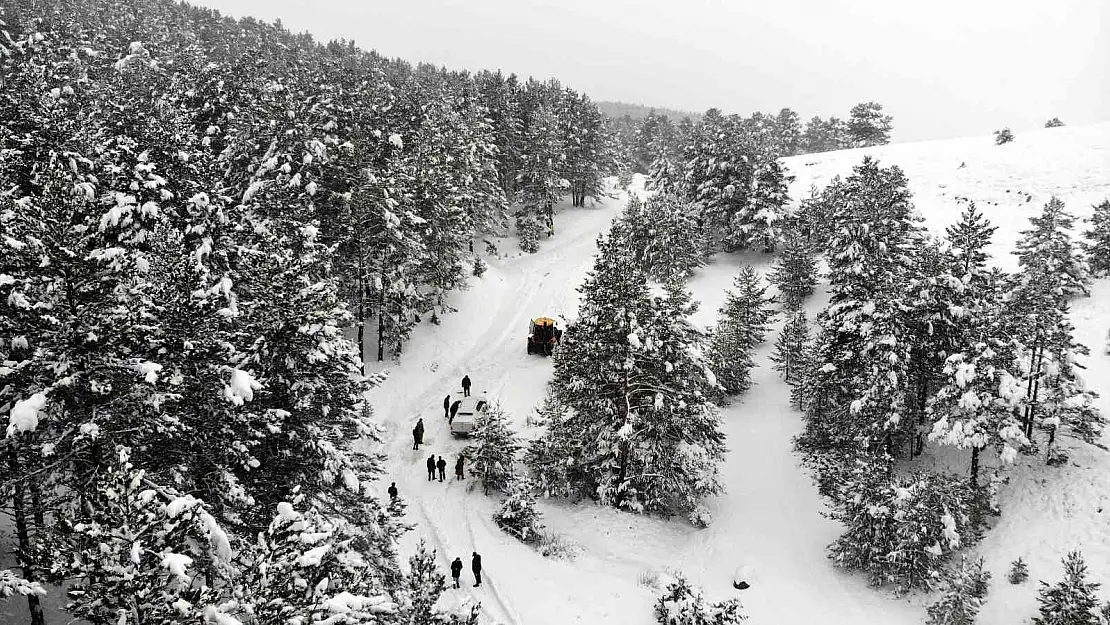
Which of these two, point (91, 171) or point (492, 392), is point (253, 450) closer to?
point (91, 171)

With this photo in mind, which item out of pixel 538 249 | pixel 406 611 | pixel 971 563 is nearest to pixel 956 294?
pixel 971 563

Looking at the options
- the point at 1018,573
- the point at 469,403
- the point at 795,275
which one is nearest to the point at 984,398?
the point at 1018,573

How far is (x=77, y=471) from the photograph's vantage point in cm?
1169

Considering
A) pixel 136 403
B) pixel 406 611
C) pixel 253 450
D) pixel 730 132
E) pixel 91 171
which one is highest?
pixel 730 132

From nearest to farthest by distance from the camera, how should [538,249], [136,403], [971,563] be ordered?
1. [136,403]
2. [971,563]
3. [538,249]

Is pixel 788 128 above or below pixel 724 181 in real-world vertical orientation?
above

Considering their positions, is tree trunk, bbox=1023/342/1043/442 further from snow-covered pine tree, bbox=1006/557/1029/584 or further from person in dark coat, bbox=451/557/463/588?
person in dark coat, bbox=451/557/463/588

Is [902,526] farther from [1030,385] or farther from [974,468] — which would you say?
[1030,385]

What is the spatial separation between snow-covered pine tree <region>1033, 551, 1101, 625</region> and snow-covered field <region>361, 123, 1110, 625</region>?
161 centimetres

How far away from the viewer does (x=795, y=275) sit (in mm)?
41281

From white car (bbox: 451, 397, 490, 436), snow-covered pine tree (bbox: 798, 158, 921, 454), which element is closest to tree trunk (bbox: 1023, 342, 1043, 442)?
snow-covered pine tree (bbox: 798, 158, 921, 454)

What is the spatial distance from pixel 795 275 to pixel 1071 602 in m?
27.4

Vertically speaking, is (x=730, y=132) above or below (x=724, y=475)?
above

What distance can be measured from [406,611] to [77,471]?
6.74 meters
